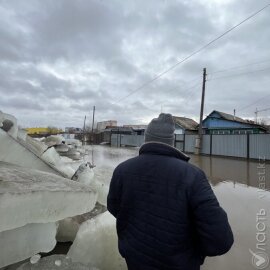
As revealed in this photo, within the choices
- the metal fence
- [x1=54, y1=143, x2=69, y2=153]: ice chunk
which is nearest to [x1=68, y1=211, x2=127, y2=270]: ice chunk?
[x1=54, y1=143, x2=69, y2=153]: ice chunk

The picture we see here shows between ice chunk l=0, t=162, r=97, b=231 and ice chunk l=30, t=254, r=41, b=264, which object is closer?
ice chunk l=0, t=162, r=97, b=231

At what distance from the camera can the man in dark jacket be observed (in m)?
1.52

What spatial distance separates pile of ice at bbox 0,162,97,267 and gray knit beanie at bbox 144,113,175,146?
918mm

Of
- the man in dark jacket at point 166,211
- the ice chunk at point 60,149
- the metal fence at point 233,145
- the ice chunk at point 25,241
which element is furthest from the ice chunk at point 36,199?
the metal fence at point 233,145

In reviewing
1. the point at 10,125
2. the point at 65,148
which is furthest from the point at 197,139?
the point at 10,125

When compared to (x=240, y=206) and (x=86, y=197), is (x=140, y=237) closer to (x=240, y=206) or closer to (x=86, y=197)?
(x=86, y=197)

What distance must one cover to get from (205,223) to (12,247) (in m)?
1.51

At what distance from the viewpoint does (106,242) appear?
2684 millimetres

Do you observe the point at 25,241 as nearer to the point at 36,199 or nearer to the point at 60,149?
the point at 36,199

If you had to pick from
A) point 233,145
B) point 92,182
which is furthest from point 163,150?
point 233,145

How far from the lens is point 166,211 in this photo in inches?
63.2

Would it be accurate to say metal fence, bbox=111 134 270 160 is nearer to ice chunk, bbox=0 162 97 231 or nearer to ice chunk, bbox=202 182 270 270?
ice chunk, bbox=202 182 270 270

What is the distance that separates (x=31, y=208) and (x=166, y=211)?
1.00 m

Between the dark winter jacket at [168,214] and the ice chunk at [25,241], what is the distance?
91 centimetres
